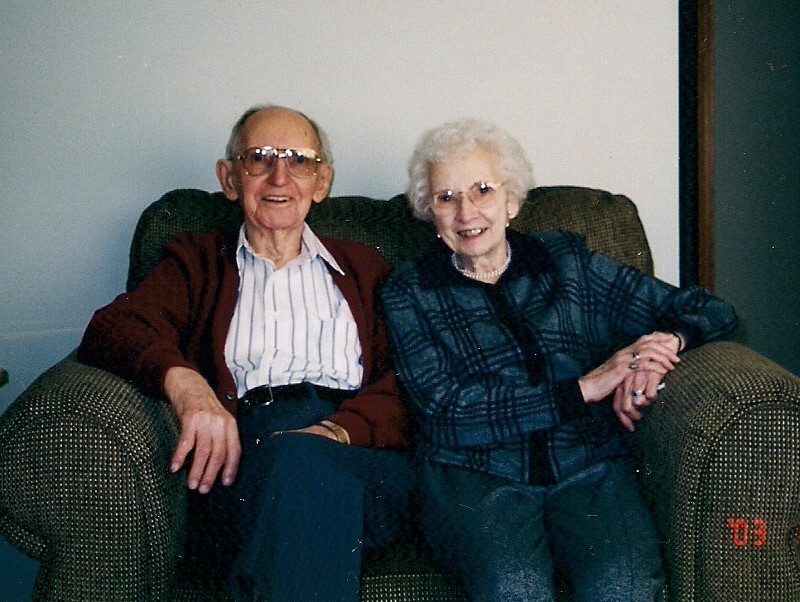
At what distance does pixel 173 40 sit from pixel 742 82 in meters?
1.80

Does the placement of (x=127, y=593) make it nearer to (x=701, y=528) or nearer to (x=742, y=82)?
(x=701, y=528)

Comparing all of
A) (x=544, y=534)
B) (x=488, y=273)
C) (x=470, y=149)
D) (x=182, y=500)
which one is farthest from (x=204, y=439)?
(x=470, y=149)

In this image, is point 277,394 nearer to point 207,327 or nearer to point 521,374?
point 207,327

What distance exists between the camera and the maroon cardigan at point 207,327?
50.7 inches

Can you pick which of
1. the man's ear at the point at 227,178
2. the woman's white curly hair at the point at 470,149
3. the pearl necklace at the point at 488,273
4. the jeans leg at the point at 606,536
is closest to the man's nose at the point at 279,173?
the man's ear at the point at 227,178

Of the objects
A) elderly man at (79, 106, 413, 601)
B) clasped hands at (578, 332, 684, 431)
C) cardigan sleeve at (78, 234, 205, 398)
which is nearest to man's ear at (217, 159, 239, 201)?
elderly man at (79, 106, 413, 601)

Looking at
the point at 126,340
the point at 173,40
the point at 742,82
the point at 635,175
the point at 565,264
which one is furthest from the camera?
the point at 742,82

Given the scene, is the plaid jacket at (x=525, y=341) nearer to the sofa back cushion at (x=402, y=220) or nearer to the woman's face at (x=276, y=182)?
the sofa back cushion at (x=402, y=220)

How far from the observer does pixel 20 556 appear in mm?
1993

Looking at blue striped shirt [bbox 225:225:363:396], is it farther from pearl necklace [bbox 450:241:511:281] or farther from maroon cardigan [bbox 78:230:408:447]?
pearl necklace [bbox 450:241:511:281]

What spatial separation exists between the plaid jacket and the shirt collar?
17cm

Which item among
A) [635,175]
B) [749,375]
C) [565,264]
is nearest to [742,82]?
[635,175]

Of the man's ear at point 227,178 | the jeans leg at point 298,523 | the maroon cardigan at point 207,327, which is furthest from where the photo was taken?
the man's ear at point 227,178

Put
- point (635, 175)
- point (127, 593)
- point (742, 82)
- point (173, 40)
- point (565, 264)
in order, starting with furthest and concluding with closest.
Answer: point (742, 82) < point (635, 175) < point (173, 40) < point (565, 264) < point (127, 593)
